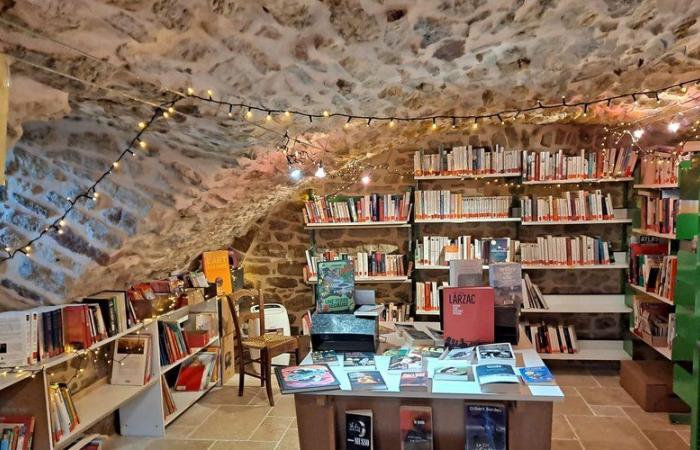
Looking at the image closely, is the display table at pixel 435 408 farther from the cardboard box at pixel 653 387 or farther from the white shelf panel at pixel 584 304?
the white shelf panel at pixel 584 304

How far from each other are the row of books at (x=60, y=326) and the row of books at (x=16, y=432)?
339 millimetres

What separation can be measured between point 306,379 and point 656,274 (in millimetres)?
3501

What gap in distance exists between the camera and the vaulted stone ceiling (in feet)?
6.63

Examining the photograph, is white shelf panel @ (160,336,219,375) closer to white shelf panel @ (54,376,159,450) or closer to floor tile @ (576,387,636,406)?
white shelf panel @ (54,376,159,450)

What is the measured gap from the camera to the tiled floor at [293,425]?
365 centimetres

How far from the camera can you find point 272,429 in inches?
155

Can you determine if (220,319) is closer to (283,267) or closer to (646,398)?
(283,267)

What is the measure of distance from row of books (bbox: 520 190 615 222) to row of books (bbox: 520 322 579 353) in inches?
43.4

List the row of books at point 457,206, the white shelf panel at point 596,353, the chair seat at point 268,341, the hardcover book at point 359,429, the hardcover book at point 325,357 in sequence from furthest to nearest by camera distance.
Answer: the row of books at point 457,206 → the white shelf panel at point 596,353 → the chair seat at point 268,341 → the hardcover book at point 325,357 → the hardcover book at point 359,429

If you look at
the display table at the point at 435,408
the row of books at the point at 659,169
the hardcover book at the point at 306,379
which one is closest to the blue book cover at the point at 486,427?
the display table at the point at 435,408

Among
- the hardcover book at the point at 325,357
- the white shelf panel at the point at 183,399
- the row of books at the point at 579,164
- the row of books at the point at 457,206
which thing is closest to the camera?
the hardcover book at the point at 325,357

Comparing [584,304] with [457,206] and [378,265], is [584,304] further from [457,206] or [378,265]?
[378,265]

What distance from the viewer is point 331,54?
98.2 inches

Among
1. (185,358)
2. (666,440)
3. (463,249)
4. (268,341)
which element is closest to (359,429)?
(268,341)
